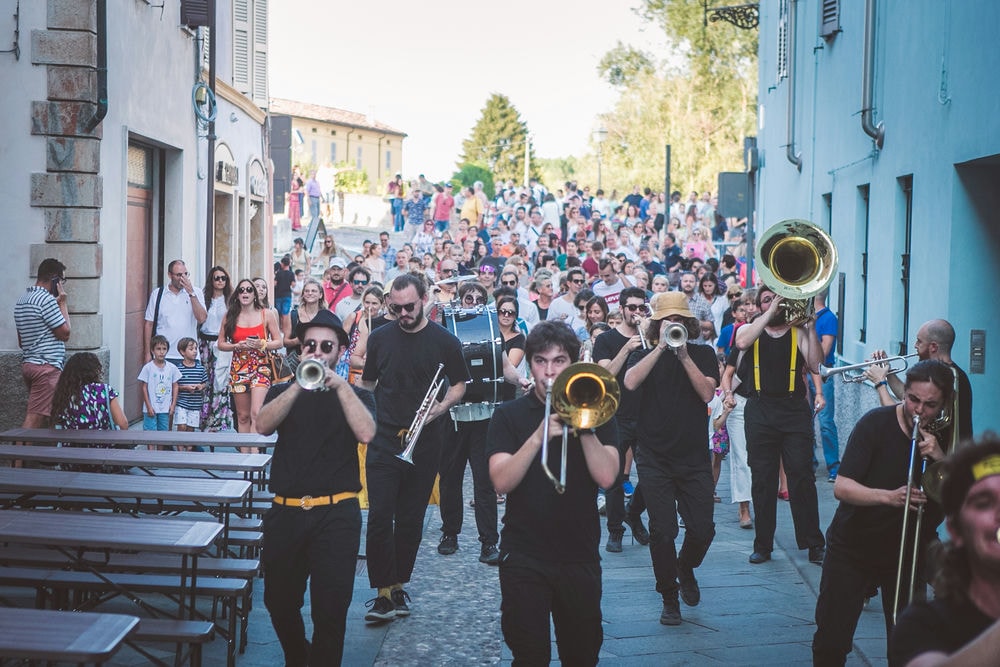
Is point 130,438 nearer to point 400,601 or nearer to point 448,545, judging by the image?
point 400,601

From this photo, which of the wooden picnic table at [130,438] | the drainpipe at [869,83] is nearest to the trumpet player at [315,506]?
the wooden picnic table at [130,438]

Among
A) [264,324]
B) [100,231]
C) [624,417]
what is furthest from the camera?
[100,231]

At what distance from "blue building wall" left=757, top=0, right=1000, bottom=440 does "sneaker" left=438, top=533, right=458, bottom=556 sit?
3.91 meters

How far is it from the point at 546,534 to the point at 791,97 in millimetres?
13862

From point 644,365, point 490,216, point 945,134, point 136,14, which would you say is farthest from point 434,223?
point 644,365

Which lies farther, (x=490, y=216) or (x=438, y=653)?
(x=490, y=216)

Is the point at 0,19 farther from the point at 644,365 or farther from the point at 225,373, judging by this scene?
the point at 644,365

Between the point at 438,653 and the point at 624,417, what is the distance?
10.2 feet

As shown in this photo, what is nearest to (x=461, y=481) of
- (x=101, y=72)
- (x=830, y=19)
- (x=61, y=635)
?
(x=61, y=635)

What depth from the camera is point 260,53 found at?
78.0 feet

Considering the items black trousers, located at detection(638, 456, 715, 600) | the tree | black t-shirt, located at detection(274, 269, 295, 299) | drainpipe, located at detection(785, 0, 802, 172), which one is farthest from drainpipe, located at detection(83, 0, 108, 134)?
the tree

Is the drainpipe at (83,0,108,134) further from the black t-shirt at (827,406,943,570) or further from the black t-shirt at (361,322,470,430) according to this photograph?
the black t-shirt at (827,406,943,570)

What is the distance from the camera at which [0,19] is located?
40.0 feet

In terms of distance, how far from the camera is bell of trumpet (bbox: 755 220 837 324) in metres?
8.36
